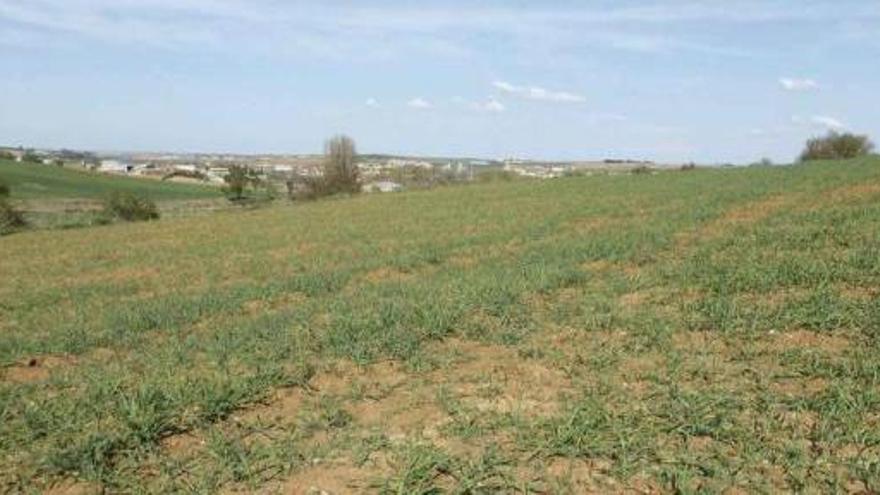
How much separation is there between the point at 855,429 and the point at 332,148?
87.1 m

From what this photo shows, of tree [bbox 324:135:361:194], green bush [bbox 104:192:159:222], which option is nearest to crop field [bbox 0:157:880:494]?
green bush [bbox 104:192:159:222]

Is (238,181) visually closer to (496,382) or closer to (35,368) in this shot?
(35,368)

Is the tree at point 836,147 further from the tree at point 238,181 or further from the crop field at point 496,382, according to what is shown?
the crop field at point 496,382

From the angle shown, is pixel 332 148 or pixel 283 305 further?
pixel 332 148

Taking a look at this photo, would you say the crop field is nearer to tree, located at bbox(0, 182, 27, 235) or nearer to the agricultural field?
tree, located at bbox(0, 182, 27, 235)

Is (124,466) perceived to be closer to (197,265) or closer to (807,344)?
(807,344)

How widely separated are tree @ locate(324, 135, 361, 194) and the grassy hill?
17.4 meters

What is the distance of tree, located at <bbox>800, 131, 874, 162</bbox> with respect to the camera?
8569 centimetres

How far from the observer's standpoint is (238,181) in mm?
85562

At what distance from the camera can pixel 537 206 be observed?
37.0m

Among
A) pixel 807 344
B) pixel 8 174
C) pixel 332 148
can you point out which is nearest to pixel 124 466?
pixel 807 344

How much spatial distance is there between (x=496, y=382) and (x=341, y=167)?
83211 mm

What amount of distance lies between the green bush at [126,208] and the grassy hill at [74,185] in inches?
874

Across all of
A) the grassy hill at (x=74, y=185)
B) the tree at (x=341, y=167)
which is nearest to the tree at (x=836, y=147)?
the tree at (x=341, y=167)
